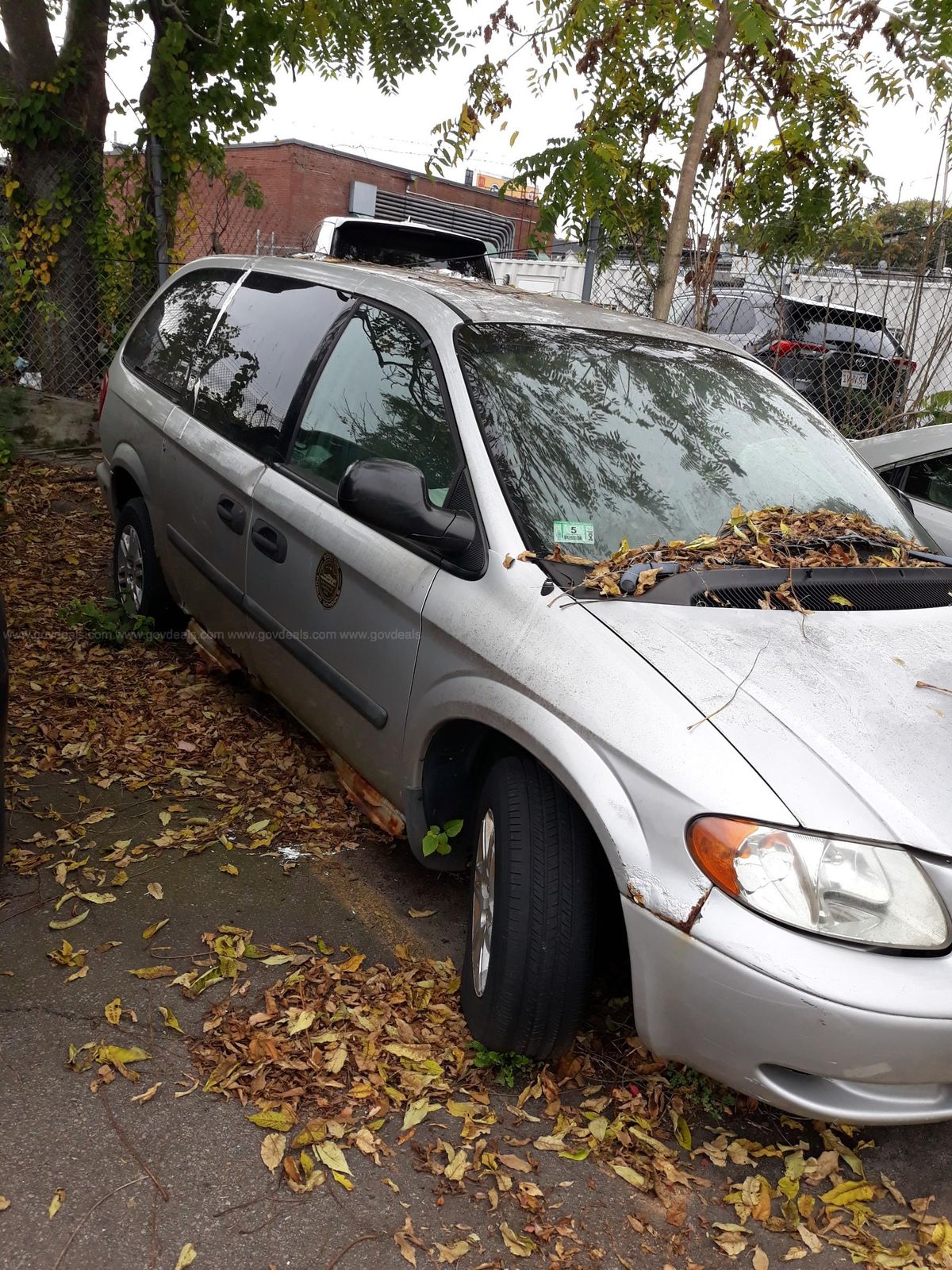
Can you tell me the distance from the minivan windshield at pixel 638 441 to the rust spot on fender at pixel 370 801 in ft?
3.35

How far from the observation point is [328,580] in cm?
344

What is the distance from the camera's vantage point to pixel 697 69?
657 cm

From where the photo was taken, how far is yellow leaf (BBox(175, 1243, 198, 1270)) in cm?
215

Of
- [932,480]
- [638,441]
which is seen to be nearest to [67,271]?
[932,480]

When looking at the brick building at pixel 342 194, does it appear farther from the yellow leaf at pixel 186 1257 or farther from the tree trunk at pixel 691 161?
the yellow leaf at pixel 186 1257

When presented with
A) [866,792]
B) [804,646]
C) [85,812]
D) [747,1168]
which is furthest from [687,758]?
[85,812]

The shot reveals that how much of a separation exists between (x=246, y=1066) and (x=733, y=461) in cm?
219

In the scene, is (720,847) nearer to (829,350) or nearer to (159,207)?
(829,350)

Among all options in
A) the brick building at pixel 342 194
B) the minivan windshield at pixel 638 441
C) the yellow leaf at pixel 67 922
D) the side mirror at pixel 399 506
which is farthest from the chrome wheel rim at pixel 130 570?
the brick building at pixel 342 194

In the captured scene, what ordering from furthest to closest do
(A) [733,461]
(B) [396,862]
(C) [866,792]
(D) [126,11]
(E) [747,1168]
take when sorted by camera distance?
(D) [126,11]
(B) [396,862]
(A) [733,461]
(E) [747,1168]
(C) [866,792]

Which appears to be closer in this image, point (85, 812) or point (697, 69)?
point (85, 812)

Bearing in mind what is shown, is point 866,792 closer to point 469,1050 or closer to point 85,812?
point 469,1050

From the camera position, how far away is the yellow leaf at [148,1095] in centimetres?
257

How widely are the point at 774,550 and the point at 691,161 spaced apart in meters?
4.40
